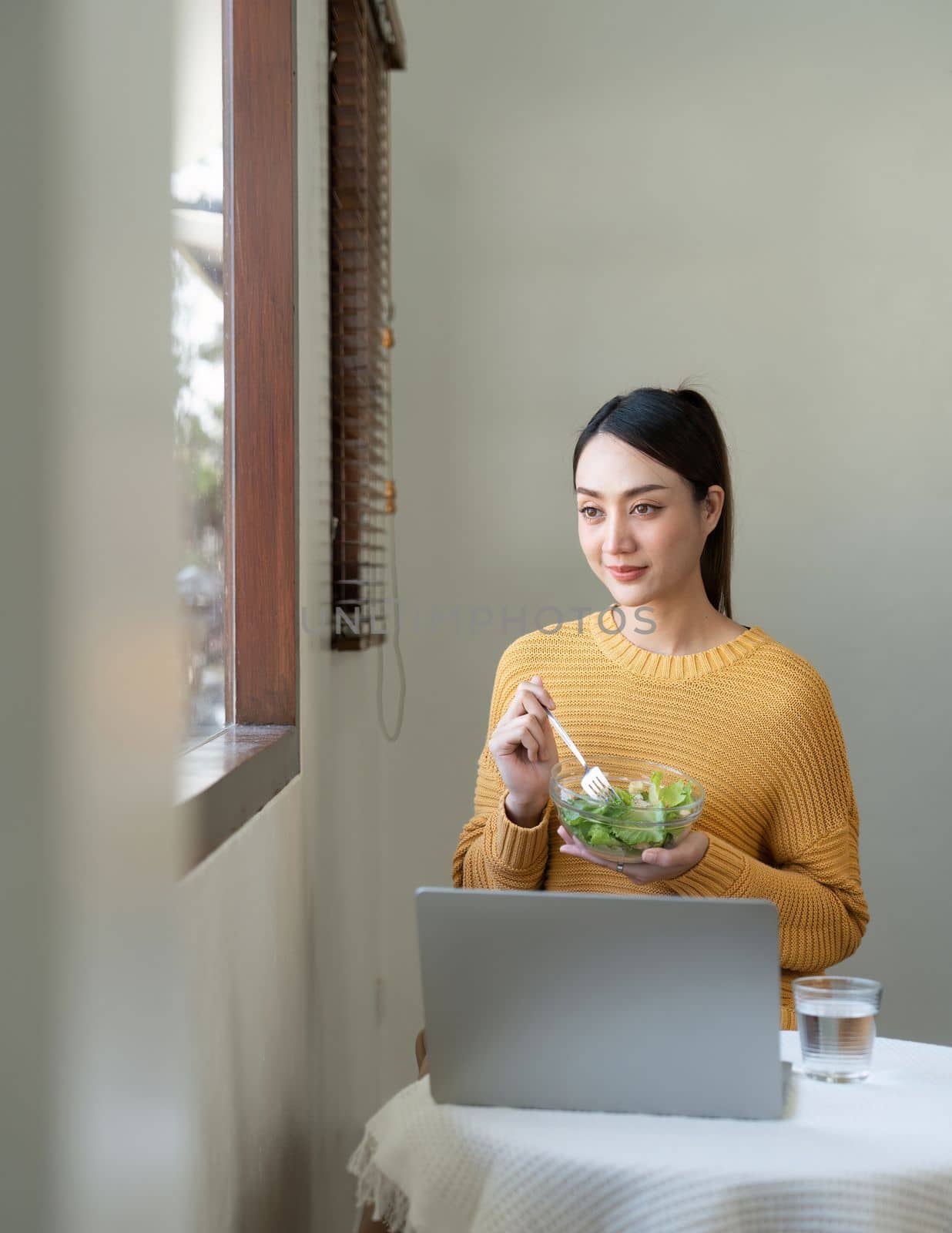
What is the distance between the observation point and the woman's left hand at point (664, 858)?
1.28 m

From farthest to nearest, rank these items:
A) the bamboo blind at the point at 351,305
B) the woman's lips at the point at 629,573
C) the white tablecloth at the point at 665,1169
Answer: the bamboo blind at the point at 351,305
the woman's lips at the point at 629,573
the white tablecloth at the point at 665,1169

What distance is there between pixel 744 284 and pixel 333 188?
3.98ft

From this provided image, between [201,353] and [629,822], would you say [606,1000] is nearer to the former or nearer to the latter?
[629,822]

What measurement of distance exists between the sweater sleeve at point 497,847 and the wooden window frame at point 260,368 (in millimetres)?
257

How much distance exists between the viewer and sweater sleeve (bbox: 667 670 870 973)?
144 cm

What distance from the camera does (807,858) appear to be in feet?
5.03

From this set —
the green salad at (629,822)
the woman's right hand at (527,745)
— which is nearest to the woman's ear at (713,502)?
the woman's right hand at (527,745)

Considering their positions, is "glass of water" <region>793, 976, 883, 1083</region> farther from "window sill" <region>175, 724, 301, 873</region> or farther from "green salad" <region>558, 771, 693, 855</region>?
"window sill" <region>175, 724, 301, 873</region>

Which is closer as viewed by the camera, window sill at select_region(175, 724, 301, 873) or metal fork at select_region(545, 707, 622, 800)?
window sill at select_region(175, 724, 301, 873)

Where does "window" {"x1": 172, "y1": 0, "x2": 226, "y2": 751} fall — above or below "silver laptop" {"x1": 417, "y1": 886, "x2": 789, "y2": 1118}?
above

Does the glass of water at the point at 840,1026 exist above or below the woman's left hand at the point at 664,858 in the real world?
below

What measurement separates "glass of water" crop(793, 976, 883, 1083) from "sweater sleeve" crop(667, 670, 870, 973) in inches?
12.1

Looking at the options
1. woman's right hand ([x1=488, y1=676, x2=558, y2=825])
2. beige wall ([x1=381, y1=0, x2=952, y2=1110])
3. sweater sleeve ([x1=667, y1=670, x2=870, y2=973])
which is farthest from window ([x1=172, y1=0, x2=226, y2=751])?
beige wall ([x1=381, y1=0, x2=952, y2=1110])

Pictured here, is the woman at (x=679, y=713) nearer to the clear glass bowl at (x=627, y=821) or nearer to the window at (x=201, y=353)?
the clear glass bowl at (x=627, y=821)
